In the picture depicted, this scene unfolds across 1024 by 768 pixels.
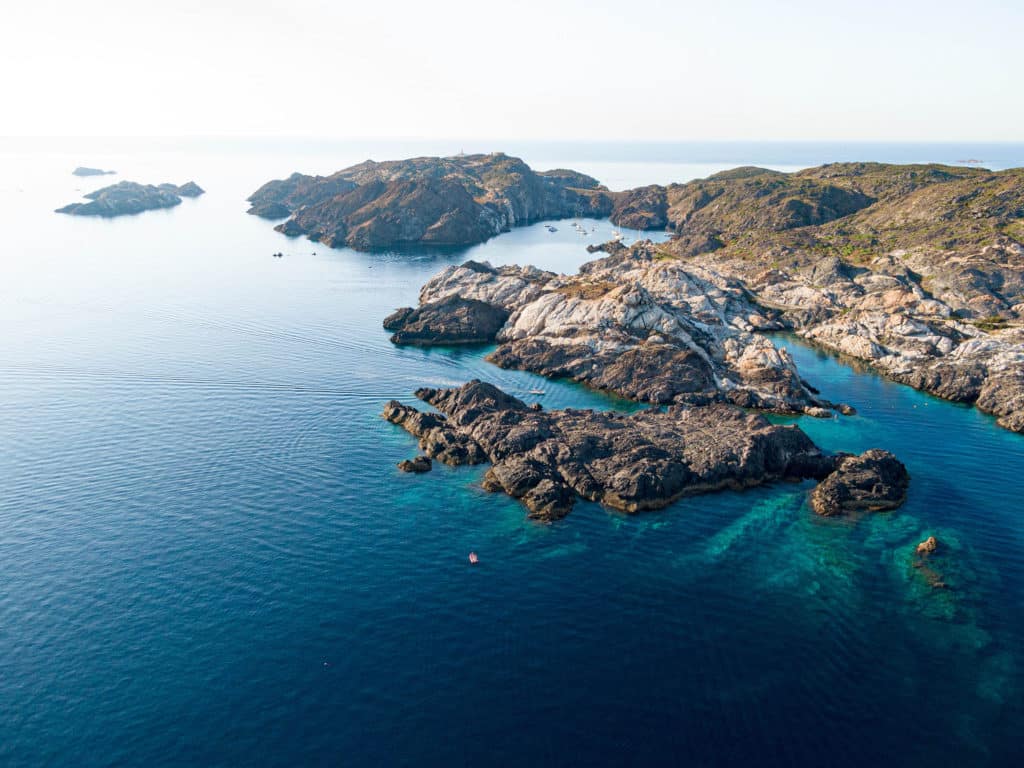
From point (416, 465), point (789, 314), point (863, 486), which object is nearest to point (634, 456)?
point (863, 486)

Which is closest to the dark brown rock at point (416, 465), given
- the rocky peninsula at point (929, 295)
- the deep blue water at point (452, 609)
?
the deep blue water at point (452, 609)

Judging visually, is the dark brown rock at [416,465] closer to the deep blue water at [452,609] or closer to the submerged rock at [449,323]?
the deep blue water at [452,609]

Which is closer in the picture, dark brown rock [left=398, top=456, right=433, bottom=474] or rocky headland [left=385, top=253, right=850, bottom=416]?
dark brown rock [left=398, top=456, right=433, bottom=474]

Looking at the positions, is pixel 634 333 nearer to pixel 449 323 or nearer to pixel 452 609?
pixel 449 323

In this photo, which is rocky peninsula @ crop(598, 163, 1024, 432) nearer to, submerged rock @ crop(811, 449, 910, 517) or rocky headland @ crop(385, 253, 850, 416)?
rocky headland @ crop(385, 253, 850, 416)

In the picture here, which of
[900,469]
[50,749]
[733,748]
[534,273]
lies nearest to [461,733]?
[733,748]

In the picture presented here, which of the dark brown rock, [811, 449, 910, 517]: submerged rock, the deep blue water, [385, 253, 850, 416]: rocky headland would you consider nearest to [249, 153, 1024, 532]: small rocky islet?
[811, 449, 910, 517]: submerged rock

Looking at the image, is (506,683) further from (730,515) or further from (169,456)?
(169,456)
